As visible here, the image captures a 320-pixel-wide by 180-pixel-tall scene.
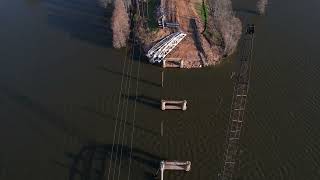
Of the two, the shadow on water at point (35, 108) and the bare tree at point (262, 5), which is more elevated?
the bare tree at point (262, 5)

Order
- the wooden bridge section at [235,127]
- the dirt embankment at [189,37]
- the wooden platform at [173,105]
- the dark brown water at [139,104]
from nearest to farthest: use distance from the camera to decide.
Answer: the wooden bridge section at [235,127], the dark brown water at [139,104], the wooden platform at [173,105], the dirt embankment at [189,37]

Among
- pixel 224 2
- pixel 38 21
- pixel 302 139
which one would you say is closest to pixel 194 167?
pixel 302 139

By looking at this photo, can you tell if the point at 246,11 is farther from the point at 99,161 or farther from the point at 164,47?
the point at 99,161

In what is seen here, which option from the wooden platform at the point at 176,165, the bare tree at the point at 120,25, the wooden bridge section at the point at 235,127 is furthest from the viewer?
the bare tree at the point at 120,25

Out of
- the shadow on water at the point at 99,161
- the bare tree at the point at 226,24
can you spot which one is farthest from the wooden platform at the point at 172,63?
the shadow on water at the point at 99,161

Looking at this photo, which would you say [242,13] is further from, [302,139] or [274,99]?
[302,139]

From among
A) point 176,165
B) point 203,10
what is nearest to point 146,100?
point 176,165

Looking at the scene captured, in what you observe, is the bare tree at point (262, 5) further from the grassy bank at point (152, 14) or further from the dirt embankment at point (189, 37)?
the grassy bank at point (152, 14)
